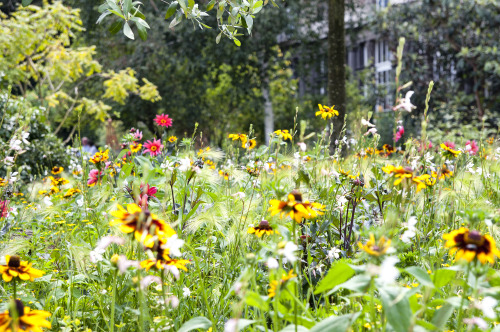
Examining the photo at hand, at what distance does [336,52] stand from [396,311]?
251 inches

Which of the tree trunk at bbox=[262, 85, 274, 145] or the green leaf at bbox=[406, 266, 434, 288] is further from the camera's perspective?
the tree trunk at bbox=[262, 85, 274, 145]

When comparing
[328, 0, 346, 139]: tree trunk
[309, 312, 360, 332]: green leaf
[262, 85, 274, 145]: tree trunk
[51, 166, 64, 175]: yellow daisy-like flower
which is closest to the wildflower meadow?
[309, 312, 360, 332]: green leaf

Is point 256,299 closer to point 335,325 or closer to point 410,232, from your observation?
point 335,325

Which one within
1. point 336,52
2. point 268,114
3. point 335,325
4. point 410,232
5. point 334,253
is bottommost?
point 268,114

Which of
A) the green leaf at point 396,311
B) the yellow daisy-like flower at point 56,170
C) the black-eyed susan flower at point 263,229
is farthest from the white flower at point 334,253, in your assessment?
the yellow daisy-like flower at point 56,170

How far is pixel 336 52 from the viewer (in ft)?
22.8

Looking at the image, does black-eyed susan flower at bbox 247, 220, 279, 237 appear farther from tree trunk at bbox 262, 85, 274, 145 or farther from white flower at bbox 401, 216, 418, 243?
tree trunk at bbox 262, 85, 274, 145

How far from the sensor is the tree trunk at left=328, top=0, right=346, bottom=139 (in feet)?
22.5

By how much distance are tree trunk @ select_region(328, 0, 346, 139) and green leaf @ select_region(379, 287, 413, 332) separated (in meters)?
5.98

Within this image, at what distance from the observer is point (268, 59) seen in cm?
1406

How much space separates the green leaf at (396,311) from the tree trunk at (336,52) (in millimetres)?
5979

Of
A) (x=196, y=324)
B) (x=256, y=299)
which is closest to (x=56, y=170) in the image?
(x=196, y=324)

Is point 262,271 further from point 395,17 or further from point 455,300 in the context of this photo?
point 395,17

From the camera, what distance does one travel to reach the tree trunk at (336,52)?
6.87 m
